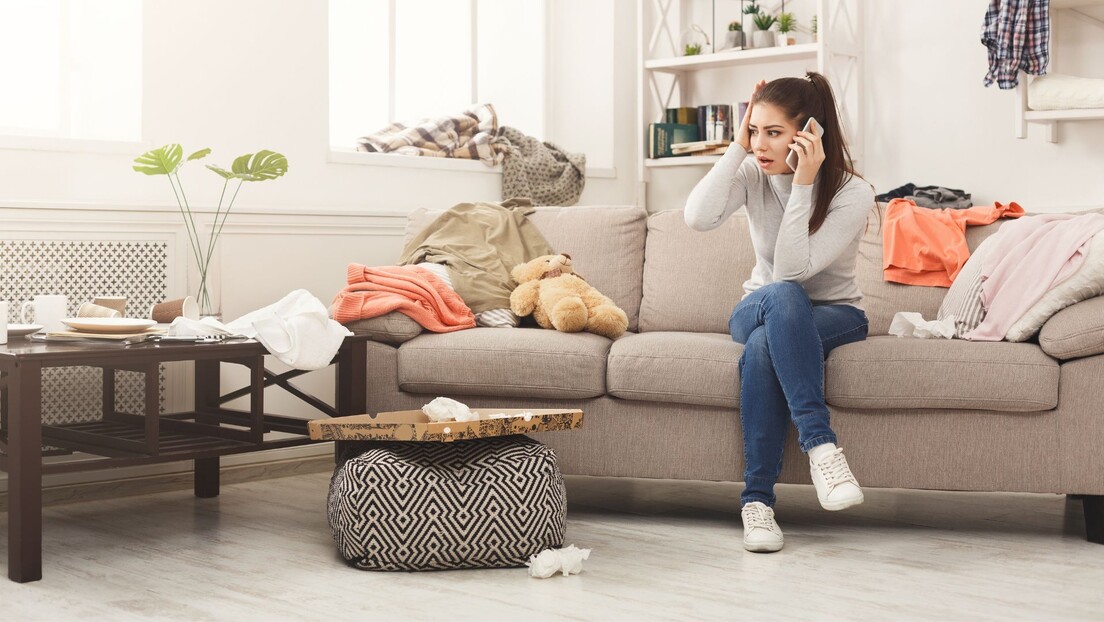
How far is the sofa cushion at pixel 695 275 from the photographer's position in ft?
10.6

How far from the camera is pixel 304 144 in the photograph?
3.64 meters

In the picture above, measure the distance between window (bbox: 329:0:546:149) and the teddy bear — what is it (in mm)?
1338

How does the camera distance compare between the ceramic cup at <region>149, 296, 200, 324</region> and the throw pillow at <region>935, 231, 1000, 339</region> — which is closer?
the throw pillow at <region>935, 231, 1000, 339</region>

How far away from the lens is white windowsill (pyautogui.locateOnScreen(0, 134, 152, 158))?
117 inches

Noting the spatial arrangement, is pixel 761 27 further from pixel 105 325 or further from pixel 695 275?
pixel 105 325

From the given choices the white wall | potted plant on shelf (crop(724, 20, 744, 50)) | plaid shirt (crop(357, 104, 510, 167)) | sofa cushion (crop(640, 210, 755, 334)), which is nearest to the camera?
sofa cushion (crop(640, 210, 755, 334))

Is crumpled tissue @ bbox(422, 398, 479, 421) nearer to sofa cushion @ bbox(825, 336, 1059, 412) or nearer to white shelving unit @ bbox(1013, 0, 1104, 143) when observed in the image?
sofa cushion @ bbox(825, 336, 1059, 412)

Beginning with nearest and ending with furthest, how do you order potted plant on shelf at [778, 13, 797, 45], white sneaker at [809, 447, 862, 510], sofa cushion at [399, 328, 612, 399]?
white sneaker at [809, 447, 862, 510]
sofa cushion at [399, 328, 612, 399]
potted plant on shelf at [778, 13, 797, 45]

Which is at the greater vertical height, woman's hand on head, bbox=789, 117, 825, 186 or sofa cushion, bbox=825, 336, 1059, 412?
woman's hand on head, bbox=789, 117, 825, 186

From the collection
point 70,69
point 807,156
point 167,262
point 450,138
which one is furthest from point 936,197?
point 70,69

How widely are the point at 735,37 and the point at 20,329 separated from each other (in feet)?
9.75

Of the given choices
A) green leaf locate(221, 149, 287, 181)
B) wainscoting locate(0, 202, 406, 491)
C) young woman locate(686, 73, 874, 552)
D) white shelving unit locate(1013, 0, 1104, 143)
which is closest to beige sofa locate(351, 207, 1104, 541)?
young woman locate(686, 73, 874, 552)

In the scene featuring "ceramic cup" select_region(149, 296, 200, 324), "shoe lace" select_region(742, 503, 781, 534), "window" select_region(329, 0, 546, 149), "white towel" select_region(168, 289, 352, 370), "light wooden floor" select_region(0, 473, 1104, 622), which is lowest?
"light wooden floor" select_region(0, 473, 1104, 622)

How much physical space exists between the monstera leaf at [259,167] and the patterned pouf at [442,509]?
1084mm
